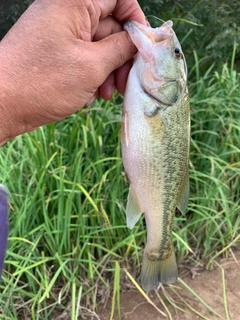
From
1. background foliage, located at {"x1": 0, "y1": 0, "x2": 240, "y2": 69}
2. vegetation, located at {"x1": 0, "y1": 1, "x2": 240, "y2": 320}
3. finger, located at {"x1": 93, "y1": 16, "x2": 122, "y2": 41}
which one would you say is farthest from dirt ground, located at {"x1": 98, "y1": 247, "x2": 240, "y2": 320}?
background foliage, located at {"x1": 0, "y1": 0, "x2": 240, "y2": 69}

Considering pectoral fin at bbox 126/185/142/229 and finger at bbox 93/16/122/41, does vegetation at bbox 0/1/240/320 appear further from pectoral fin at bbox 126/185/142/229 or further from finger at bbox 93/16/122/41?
finger at bbox 93/16/122/41

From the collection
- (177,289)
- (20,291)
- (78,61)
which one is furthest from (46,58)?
(177,289)

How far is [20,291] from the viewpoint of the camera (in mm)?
2084

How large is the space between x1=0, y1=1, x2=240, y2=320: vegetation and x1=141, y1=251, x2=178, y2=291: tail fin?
0.45 m

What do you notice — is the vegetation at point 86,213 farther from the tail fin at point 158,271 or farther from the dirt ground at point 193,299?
the tail fin at point 158,271

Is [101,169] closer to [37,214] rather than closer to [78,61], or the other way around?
[37,214]

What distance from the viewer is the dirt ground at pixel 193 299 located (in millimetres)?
2262

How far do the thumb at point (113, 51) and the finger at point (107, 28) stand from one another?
128 millimetres

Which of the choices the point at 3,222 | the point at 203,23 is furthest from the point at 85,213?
Result: the point at 203,23

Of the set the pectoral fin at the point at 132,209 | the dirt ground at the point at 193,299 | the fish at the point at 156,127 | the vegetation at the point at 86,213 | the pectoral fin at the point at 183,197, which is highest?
the fish at the point at 156,127

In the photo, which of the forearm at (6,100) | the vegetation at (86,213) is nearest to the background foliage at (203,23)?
the vegetation at (86,213)

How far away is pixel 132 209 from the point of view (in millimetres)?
1524

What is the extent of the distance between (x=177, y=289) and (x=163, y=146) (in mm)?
1208

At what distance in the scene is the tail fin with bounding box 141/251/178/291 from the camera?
5.50ft
